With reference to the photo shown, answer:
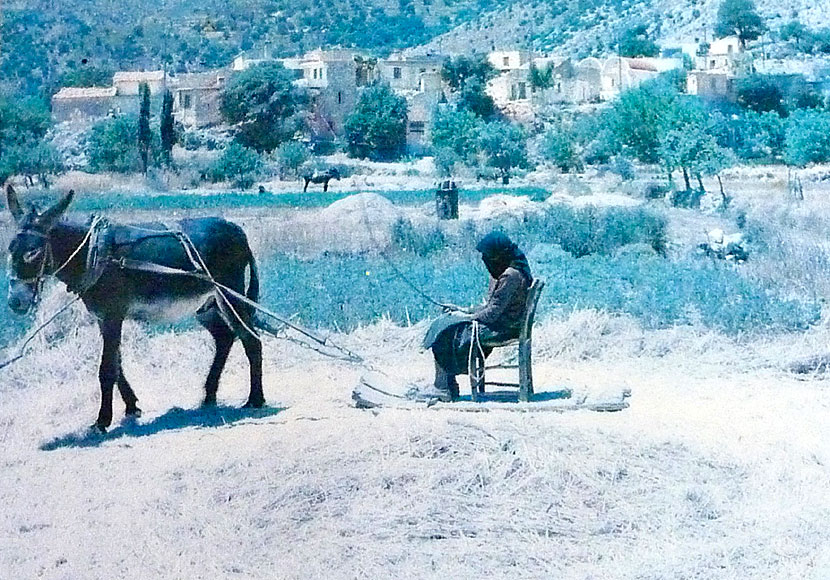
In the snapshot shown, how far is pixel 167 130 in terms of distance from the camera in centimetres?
538

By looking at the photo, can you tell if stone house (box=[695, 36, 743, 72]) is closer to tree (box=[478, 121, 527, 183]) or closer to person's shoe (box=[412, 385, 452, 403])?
tree (box=[478, 121, 527, 183])

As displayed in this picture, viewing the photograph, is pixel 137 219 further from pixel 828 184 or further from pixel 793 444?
pixel 828 184

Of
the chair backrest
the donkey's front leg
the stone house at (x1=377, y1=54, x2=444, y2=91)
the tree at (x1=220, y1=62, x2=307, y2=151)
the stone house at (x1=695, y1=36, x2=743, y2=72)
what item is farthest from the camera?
the stone house at (x1=695, y1=36, x2=743, y2=72)


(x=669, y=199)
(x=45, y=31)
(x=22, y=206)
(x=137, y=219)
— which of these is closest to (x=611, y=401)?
(x=669, y=199)

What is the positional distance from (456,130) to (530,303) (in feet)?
4.69

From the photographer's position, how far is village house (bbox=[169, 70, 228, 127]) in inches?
214

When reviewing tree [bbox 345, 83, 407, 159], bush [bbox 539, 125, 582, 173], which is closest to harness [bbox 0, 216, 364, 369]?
tree [bbox 345, 83, 407, 159]

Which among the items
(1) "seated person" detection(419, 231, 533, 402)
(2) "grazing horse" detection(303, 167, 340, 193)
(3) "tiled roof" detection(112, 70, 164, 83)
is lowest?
(1) "seated person" detection(419, 231, 533, 402)

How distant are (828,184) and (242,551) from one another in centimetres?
389

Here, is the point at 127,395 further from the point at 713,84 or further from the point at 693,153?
the point at 713,84

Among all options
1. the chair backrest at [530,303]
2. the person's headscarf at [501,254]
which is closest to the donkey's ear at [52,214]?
the person's headscarf at [501,254]

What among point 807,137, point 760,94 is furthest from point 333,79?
point 807,137

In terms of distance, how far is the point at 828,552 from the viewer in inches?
168

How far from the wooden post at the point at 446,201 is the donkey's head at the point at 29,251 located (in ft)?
7.02
